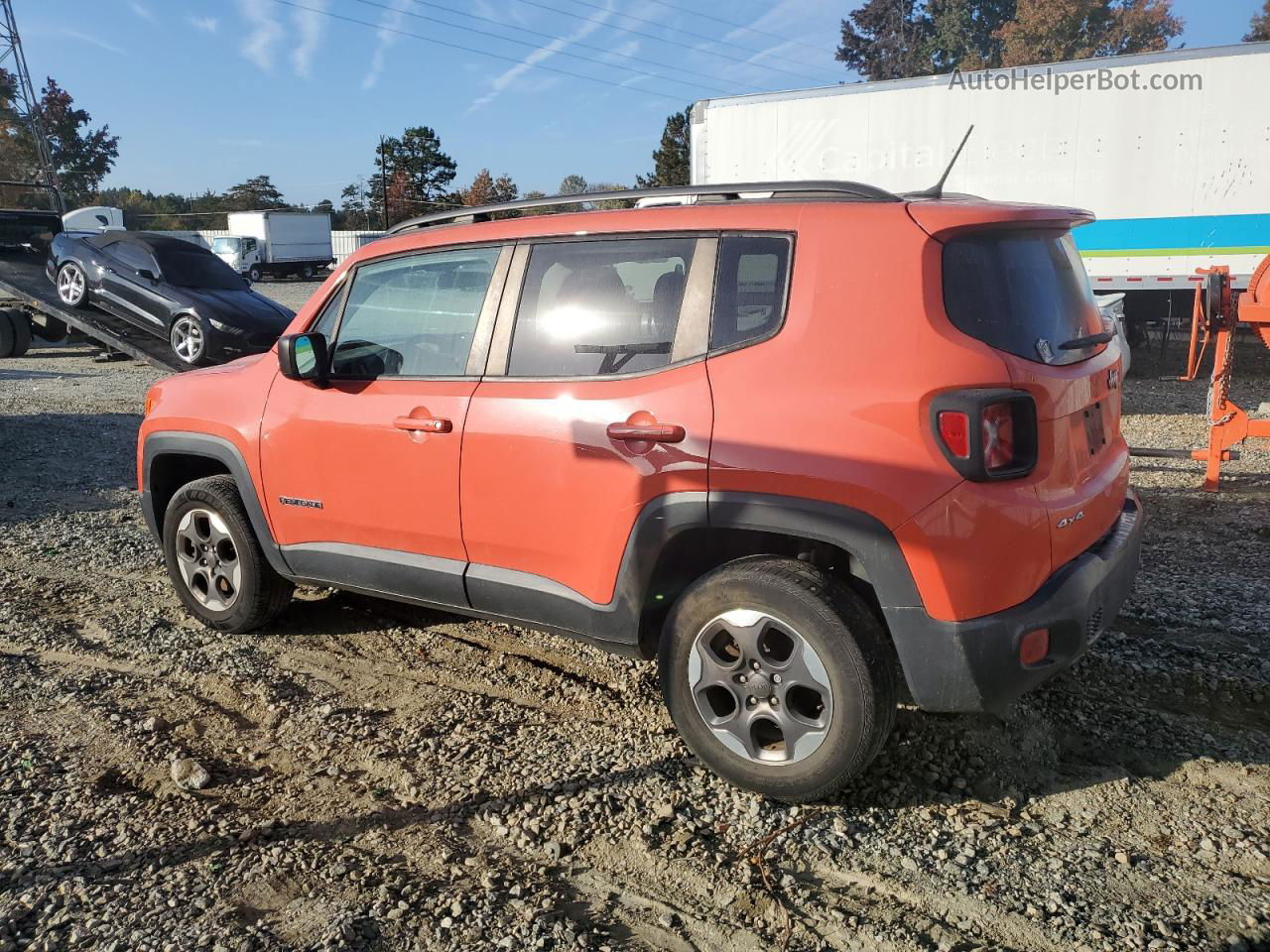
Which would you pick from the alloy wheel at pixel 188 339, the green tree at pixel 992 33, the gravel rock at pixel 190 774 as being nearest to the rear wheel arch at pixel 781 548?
the gravel rock at pixel 190 774

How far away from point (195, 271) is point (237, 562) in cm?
1089

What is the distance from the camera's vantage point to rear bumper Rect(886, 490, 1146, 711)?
109 inches

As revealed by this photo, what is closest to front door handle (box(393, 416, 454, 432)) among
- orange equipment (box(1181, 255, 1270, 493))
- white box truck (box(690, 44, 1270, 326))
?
orange equipment (box(1181, 255, 1270, 493))

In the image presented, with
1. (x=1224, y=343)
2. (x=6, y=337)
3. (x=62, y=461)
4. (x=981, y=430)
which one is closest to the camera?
(x=981, y=430)

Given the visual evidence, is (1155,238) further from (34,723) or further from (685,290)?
(34,723)

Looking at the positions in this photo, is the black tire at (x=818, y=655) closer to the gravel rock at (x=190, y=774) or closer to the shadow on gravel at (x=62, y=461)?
the gravel rock at (x=190, y=774)

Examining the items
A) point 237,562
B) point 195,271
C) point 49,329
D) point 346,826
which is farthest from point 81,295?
point 346,826

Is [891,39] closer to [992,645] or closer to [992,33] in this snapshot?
[992,33]

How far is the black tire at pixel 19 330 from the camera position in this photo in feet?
Answer: 51.6

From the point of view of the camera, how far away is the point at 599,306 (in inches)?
135

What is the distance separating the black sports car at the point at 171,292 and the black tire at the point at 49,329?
72.6 inches

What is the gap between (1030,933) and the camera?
249 centimetres

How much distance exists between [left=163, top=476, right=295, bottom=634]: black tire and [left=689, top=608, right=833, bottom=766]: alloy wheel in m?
2.29

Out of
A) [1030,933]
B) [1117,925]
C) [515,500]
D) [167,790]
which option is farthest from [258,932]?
[1117,925]
